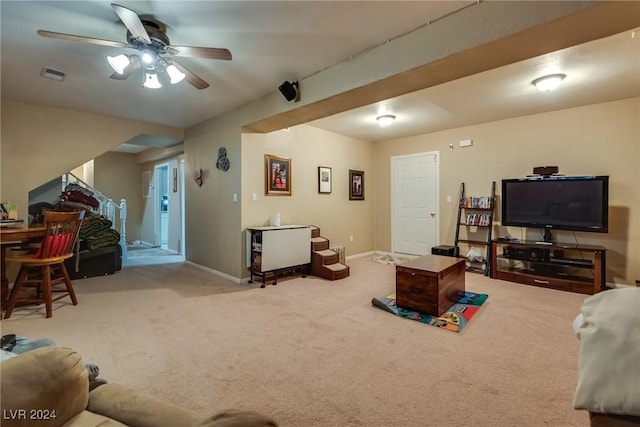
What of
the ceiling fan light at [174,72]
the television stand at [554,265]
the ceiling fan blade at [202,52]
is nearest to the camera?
the ceiling fan blade at [202,52]

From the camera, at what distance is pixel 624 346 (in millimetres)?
875

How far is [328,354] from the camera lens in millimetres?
2150

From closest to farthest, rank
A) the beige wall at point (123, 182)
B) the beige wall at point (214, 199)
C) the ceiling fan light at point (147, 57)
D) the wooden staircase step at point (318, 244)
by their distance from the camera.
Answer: the ceiling fan light at point (147, 57) → the beige wall at point (214, 199) → the wooden staircase step at point (318, 244) → the beige wall at point (123, 182)

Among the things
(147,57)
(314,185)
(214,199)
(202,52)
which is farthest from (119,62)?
(314,185)

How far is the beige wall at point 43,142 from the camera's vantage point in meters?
3.71

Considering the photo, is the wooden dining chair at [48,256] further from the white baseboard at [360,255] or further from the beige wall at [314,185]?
the white baseboard at [360,255]

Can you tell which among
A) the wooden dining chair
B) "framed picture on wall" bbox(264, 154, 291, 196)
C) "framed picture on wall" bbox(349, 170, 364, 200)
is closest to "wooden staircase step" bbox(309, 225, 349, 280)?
"framed picture on wall" bbox(264, 154, 291, 196)

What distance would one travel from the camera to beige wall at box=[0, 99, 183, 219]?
371cm

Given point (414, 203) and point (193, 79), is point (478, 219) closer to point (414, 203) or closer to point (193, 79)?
point (414, 203)

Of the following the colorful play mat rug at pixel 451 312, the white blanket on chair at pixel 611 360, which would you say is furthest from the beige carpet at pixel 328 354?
the white blanket on chair at pixel 611 360

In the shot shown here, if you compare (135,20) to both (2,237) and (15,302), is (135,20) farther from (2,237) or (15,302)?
(15,302)

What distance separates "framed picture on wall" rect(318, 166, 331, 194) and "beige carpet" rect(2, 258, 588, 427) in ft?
7.23

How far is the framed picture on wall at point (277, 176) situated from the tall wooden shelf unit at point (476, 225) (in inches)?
114

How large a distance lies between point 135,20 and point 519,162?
4.98 metres
